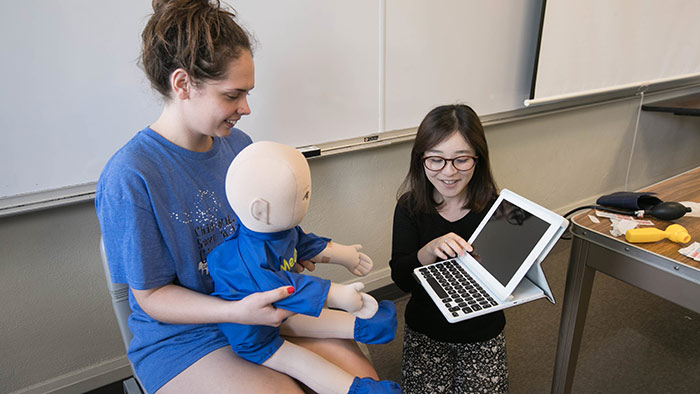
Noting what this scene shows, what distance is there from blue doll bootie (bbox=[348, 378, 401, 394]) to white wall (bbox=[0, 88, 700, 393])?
93cm

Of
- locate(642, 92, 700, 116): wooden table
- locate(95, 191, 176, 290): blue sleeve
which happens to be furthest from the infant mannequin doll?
locate(642, 92, 700, 116): wooden table

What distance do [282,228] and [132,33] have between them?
81cm

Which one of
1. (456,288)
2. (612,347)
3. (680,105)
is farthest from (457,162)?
(680,105)

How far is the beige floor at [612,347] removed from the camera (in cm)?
154

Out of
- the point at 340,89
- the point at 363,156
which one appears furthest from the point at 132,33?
the point at 363,156

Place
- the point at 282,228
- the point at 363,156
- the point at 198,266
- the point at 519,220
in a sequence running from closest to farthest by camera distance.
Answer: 1. the point at 282,228
2. the point at 198,266
3. the point at 519,220
4. the point at 363,156

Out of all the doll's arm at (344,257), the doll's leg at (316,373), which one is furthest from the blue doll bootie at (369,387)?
the doll's arm at (344,257)

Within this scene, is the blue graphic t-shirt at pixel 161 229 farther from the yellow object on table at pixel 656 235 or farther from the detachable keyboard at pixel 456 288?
the yellow object on table at pixel 656 235

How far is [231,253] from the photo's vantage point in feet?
2.59

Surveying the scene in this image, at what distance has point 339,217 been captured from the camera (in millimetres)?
1772

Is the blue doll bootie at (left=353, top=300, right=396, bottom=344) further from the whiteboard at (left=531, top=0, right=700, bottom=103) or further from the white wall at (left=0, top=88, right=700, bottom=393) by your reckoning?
the whiteboard at (left=531, top=0, right=700, bottom=103)

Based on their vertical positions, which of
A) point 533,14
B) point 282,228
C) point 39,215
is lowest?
point 39,215

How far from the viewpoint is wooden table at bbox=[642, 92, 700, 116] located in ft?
8.05

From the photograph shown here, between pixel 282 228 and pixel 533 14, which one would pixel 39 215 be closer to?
pixel 282 228
